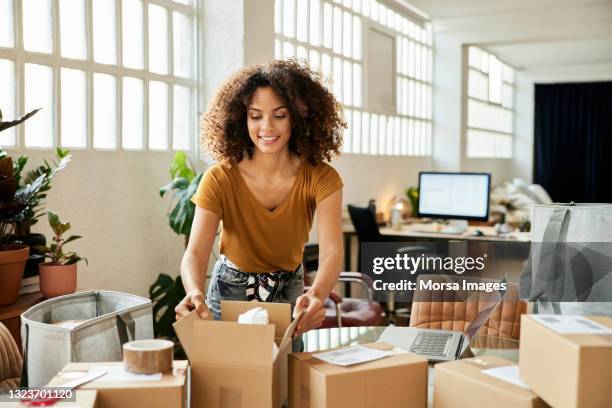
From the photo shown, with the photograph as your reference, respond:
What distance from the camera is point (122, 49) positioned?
3.55m

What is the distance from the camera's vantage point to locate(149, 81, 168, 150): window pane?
381 cm

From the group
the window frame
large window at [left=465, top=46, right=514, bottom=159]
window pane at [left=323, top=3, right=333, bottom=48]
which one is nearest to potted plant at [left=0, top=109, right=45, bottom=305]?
window pane at [left=323, top=3, right=333, bottom=48]

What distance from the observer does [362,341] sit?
7.07 ft

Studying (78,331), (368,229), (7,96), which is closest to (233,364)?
(78,331)

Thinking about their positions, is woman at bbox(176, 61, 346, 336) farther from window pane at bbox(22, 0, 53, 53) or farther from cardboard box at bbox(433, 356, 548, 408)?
window pane at bbox(22, 0, 53, 53)

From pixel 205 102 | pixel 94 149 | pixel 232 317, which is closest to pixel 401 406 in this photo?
pixel 232 317

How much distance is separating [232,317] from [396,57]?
5686mm

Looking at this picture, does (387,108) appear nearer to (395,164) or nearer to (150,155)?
(395,164)

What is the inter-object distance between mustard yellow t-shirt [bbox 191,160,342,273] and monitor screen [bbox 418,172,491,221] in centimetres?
356

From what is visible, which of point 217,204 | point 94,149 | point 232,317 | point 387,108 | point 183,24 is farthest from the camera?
point 387,108

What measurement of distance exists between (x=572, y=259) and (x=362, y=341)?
0.71 metres

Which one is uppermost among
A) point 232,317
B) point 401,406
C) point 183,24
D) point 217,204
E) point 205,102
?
point 183,24

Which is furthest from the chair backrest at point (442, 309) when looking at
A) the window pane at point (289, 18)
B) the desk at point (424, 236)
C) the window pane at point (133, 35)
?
the window pane at point (289, 18)

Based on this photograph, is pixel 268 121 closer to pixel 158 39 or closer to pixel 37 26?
pixel 37 26
